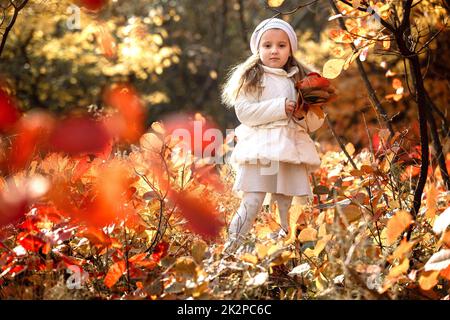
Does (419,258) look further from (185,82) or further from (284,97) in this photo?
(185,82)

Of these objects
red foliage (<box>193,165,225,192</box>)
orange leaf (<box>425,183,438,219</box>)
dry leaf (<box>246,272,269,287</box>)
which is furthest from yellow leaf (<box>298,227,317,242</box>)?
red foliage (<box>193,165,225,192</box>)

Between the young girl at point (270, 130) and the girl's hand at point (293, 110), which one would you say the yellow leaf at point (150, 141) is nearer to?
the young girl at point (270, 130)

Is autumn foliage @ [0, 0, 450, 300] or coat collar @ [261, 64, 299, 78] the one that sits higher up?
coat collar @ [261, 64, 299, 78]

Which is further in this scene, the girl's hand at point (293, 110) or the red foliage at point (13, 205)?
the girl's hand at point (293, 110)

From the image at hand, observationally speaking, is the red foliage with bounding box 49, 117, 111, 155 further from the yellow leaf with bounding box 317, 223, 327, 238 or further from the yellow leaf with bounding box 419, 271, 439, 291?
the yellow leaf with bounding box 419, 271, 439, 291

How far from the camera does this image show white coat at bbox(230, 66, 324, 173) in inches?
126

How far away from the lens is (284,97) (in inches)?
129

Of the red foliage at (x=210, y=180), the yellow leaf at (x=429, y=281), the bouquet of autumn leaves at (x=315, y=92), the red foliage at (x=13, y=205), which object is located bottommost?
the yellow leaf at (x=429, y=281)

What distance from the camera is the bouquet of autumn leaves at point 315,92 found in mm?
3105

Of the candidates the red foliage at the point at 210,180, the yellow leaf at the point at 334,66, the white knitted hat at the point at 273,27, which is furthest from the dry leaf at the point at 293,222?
the red foliage at the point at 210,180

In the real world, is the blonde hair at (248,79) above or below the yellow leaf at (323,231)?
above

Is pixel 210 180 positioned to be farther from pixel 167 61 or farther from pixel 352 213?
pixel 167 61

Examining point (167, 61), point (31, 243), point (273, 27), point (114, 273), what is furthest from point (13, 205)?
point (167, 61)
